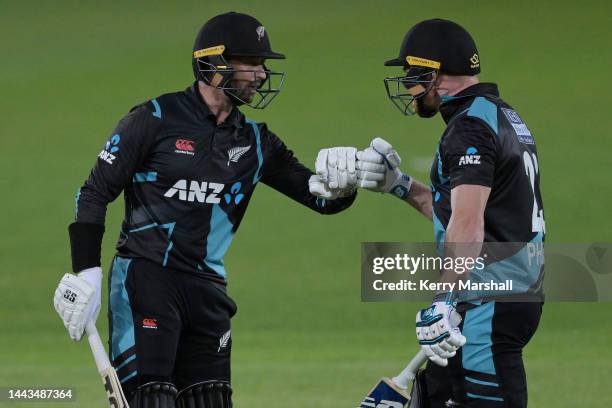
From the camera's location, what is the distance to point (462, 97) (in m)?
5.61

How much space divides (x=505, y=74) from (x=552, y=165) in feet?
8.68

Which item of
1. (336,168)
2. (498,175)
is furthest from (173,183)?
(498,175)

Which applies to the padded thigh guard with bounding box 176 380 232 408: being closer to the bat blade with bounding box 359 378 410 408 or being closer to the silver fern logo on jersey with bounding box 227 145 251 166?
the bat blade with bounding box 359 378 410 408

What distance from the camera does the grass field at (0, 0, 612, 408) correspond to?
33.3 feet

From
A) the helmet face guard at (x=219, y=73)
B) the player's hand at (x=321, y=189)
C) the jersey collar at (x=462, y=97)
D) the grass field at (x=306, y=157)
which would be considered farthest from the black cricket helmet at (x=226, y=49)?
the grass field at (x=306, y=157)

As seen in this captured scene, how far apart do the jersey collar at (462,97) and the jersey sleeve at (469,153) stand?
208 millimetres

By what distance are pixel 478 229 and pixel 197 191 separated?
4.14 ft

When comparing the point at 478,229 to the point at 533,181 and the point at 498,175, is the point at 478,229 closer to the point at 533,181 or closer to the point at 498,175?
the point at 498,175

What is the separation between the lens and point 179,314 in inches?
228

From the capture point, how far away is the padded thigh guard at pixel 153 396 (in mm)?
5613

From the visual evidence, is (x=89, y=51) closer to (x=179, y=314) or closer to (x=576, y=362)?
(x=576, y=362)

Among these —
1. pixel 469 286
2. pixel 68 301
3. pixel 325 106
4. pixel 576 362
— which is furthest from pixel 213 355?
pixel 325 106

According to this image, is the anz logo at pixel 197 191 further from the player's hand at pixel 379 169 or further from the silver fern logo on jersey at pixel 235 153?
the player's hand at pixel 379 169

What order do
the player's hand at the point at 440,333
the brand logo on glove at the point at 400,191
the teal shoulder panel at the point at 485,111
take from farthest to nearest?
the brand logo on glove at the point at 400,191
the teal shoulder panel at the point at 485,111
the player's hand at the point at 440,333
